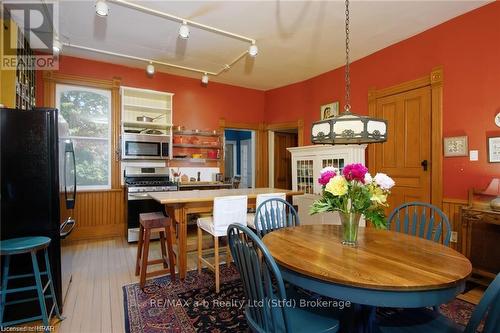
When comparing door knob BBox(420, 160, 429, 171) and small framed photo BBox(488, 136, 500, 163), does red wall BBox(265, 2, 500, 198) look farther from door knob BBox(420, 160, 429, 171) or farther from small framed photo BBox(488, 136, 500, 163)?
door knob BBox(420, 160, 429, 171)

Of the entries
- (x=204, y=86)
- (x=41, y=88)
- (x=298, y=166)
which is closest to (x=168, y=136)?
(x=204, y=86)

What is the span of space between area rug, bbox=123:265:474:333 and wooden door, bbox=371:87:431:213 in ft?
4.72

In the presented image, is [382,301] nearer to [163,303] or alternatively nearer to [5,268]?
[163,303]

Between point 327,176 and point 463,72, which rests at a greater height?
point 463,72

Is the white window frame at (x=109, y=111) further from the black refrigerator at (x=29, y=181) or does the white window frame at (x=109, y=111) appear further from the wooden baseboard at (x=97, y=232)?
the black refrigerator at (x=29, y=181)

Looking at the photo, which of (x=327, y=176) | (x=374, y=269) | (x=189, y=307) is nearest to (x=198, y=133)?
(x=189, y=307)

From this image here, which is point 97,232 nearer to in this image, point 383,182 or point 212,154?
point 212,154

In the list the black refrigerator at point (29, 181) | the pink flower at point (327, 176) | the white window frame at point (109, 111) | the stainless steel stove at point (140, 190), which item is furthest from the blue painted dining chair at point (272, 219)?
the white window frame at point (109, 111)

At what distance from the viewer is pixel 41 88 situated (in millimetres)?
4004

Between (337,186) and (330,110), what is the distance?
333 centimetres

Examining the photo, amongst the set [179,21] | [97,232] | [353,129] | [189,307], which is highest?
[179,21]

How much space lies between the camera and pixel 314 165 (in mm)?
4230

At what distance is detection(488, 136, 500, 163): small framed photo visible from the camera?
265cm

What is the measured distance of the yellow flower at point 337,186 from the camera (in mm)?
1555
